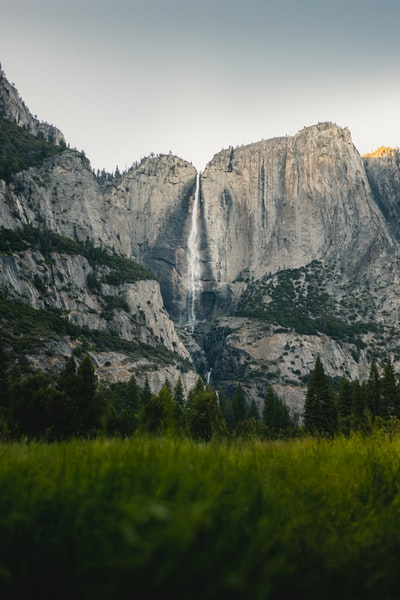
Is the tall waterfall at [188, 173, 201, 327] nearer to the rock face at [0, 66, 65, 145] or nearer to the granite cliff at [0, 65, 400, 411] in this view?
the granite cliff at [0, 65, 400, 411]

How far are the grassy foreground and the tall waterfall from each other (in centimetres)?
16820

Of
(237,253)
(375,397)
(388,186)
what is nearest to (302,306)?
(237,253)

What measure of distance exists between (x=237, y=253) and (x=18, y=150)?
8524cm

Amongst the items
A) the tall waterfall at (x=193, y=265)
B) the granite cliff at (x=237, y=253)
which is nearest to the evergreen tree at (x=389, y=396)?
the granite cliff at (x=237, y=253)

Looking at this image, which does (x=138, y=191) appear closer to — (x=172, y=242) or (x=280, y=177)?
(x=172, y=242)

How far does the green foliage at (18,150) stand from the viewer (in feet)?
436

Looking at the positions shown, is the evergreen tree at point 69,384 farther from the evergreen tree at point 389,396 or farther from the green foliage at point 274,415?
the evergreen tree at point 389,396

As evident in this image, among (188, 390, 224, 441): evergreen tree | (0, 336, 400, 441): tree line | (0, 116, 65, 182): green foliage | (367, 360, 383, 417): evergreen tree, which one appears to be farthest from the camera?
(0, 116, 65, 182): green foliage

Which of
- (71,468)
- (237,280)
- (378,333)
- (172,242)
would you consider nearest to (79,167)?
(172,242)

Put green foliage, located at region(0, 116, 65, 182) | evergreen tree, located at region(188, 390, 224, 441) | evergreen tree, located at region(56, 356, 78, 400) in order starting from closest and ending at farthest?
evergreen tree, located at region(188, 390, 224, 441), evergreen tree, located at region(56, 356, 78, 400), green foliage, located at region(0, 116, 65, 182)

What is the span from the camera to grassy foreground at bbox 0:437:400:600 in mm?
2502

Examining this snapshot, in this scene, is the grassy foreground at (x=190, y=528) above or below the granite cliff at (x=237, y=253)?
below

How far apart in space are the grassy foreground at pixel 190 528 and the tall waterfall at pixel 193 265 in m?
168

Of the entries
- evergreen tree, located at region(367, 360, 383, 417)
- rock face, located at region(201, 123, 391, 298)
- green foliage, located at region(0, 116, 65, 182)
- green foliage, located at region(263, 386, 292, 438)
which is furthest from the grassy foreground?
rock face, located at region(201, 123, 391, 298)
